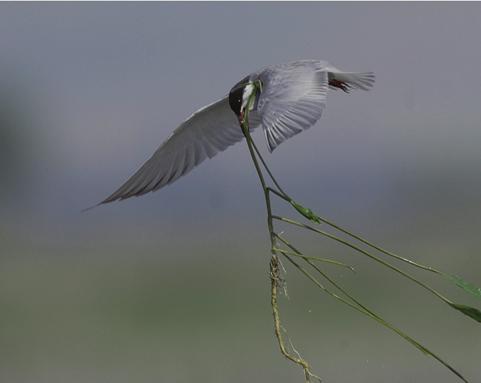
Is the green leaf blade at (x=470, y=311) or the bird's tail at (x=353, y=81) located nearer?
the green leaf blade at (x=470, y=311)

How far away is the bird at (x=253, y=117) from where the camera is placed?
2.17m

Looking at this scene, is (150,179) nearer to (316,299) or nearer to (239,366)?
(239,366)

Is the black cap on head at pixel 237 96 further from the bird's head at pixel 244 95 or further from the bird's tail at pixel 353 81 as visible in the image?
the bird's tail at pixel 353 81

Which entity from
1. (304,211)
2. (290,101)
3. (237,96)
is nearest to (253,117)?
(237,96)

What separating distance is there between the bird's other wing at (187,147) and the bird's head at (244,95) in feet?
0.80

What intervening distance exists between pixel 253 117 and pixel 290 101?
66cm

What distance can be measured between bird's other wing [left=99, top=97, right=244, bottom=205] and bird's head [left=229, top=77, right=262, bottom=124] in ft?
0.80

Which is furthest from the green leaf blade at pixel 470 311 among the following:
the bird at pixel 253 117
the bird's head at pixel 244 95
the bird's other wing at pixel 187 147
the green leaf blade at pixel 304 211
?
the bird's other wing at pixel 187 147

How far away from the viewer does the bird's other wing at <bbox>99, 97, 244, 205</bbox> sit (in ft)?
9.11

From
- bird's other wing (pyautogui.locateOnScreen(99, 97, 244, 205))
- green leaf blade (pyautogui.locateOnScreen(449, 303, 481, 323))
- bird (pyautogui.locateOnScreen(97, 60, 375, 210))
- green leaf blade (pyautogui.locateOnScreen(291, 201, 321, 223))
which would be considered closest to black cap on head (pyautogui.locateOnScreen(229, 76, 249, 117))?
bird (pyautogui.locateOnScreen(97, 60, 375, 210))

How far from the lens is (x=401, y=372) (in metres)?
5.35

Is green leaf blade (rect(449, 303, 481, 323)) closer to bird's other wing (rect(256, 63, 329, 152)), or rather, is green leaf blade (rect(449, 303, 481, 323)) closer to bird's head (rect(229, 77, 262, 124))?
bird's other wing (rect(256, 63, 329, 152))

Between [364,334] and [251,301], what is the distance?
115 centimetres

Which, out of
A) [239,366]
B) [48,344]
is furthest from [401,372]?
[48,344]
